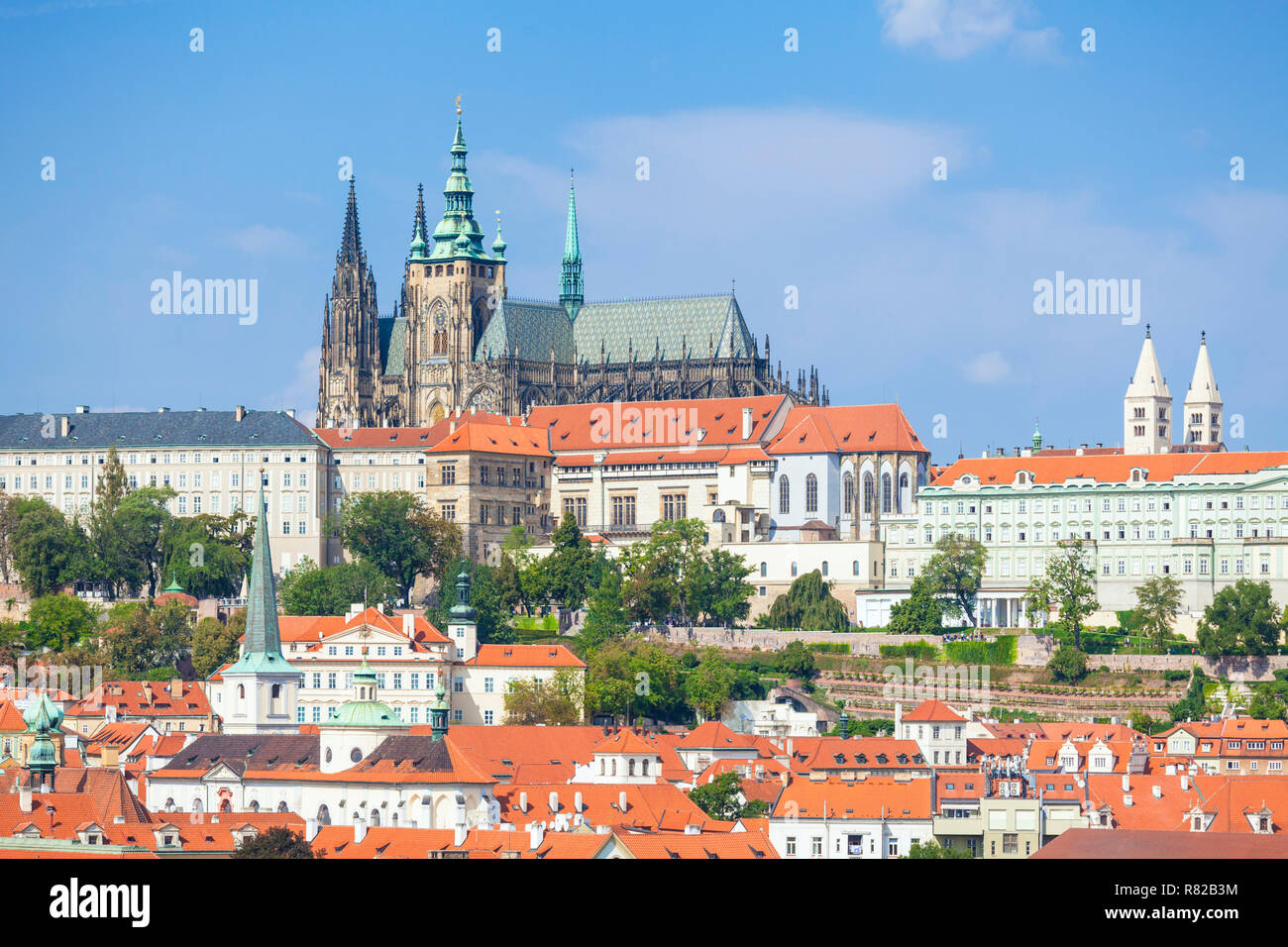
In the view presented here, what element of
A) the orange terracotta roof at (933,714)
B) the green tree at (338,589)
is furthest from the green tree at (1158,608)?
the green tree at (338,589)

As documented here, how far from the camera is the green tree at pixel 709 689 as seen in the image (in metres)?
95.2

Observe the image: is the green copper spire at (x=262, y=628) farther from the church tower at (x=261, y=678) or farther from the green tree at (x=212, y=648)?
the green tree at (x=212, y=648)

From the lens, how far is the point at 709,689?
9550 cm

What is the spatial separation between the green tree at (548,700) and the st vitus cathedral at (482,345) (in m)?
43.0

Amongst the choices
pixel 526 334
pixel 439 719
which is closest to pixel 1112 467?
pixel 526 334

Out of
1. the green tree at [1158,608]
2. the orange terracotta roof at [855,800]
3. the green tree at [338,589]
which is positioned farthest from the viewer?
the green tree at [338,589]

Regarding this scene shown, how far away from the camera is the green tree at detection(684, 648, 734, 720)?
312 feet

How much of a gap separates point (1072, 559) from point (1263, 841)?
81789mm

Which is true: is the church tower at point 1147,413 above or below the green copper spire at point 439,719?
above

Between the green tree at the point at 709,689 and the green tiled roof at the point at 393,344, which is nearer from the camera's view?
the green tree at the point at 709,689

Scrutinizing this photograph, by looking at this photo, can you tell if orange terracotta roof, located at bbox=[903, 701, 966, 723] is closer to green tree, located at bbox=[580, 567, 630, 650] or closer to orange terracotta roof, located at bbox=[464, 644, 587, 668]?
orange terracotta roof, located at bbox=[464, 644, 587, 668]

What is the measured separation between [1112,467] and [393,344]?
46.1m

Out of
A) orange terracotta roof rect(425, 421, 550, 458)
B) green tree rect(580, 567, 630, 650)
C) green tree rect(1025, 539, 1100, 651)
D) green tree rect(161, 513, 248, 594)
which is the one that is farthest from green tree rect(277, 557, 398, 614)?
green tree rect(1025, 539, 1100, 651)
